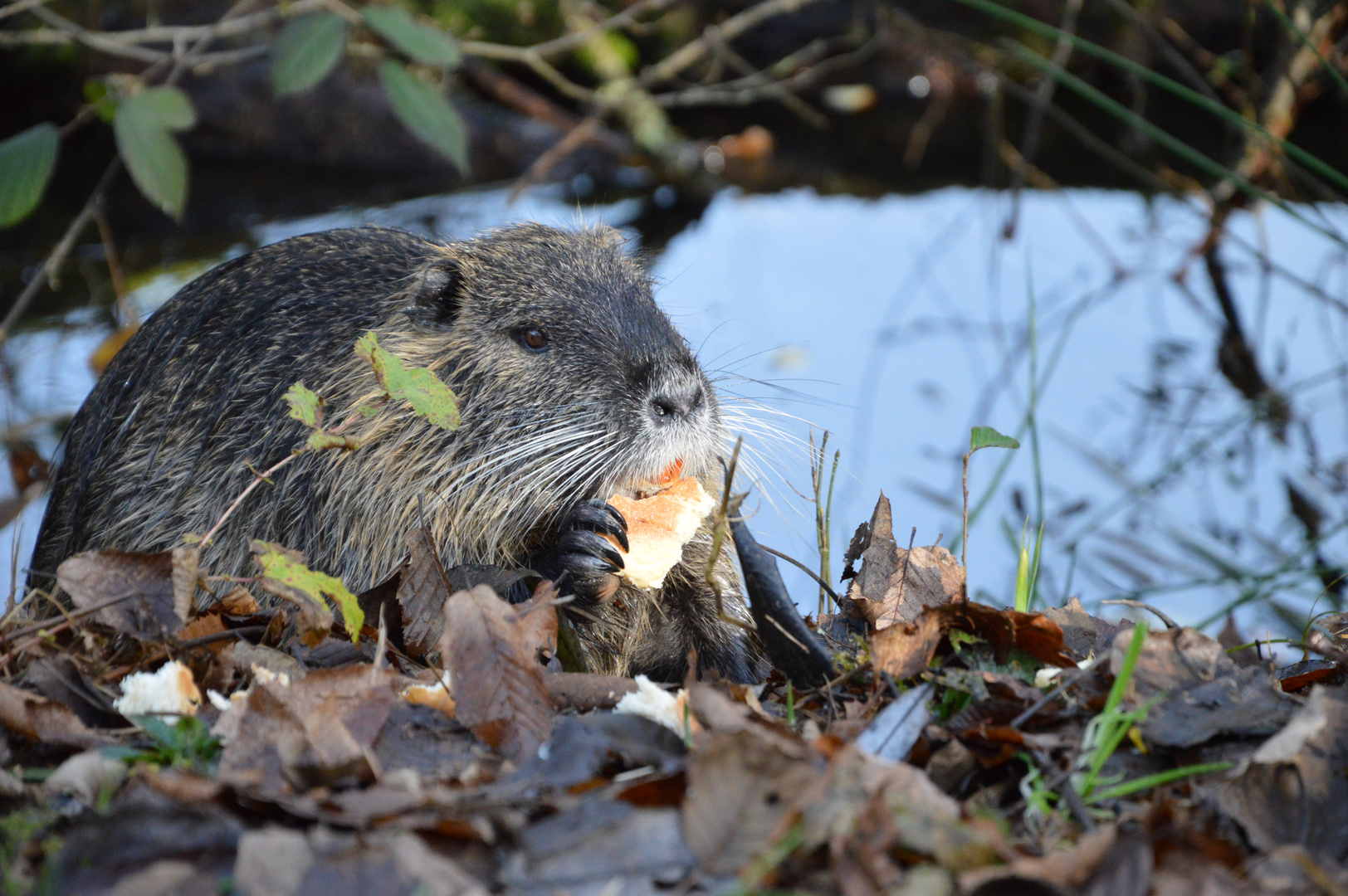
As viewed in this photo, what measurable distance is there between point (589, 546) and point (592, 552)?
14mm

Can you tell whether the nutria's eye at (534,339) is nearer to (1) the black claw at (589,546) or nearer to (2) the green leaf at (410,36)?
(1) the black claw at (589,546)

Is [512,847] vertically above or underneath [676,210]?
underneath

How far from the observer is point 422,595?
2.13 metres

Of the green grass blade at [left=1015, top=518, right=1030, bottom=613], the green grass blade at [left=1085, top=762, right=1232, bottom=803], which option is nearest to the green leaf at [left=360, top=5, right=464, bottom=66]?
the green grass blade at [left=1015, top=518, right=1030, bottom=613]

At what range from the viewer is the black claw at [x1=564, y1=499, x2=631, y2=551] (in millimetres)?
2523

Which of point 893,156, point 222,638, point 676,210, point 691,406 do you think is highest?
point 893,156

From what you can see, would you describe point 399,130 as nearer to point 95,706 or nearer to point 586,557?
point 586,557

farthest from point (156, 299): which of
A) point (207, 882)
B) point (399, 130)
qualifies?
point (207, 882)

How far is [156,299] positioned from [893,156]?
488 cm

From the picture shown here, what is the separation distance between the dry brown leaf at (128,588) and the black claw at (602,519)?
0.89 metres

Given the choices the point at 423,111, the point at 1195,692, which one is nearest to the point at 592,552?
the point at 1195,692

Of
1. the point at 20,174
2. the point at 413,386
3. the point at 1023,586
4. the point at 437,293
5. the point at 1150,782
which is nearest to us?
the point at 1150,782

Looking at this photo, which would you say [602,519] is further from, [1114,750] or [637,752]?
[1114,750]

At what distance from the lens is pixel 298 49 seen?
326 cm
